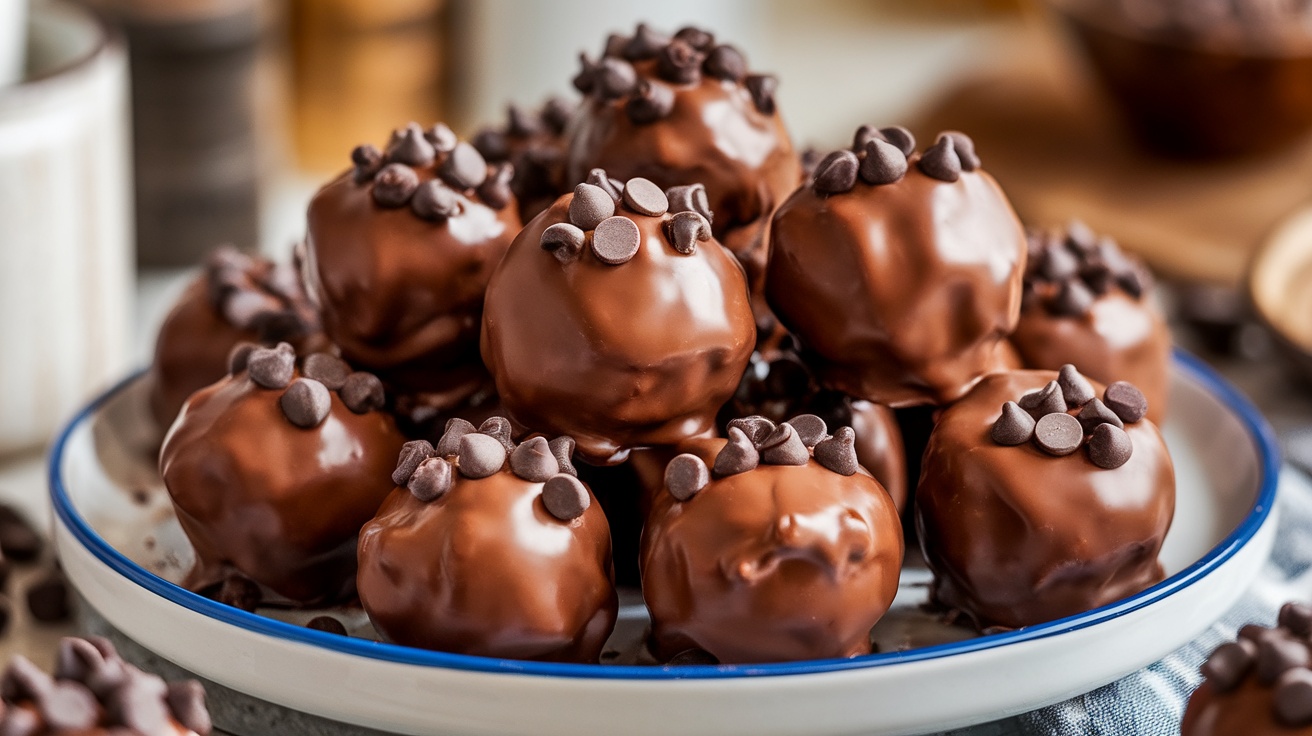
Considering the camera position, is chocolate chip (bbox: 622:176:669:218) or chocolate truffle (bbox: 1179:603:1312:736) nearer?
chocolate truffle (bbox: 1179:603:1312:736)

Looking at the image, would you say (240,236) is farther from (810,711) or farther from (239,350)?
(810,711)

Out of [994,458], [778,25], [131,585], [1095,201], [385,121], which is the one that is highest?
[994,458]

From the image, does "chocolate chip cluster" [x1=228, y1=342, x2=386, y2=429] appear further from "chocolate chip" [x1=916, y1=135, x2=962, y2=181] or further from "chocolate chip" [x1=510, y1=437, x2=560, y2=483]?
"chocolate chip" [x1=916, y1=135, x2=962, y2=181]

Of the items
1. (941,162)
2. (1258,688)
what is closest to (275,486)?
(941,162)

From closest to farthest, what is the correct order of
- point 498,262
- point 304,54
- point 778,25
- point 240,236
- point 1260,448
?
point 498,262
point 1260,448
point 240,236
point 304,54
point 778,25

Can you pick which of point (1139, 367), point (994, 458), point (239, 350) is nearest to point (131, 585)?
point (239, 350)

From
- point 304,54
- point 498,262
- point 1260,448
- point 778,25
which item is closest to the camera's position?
point 498,262

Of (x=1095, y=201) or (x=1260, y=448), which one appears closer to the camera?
(x=1260, y=448)

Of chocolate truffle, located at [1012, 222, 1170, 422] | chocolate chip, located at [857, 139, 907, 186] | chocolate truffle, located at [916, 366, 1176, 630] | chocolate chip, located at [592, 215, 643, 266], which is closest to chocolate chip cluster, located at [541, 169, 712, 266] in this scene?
chocolate chip, located at [592, 215, 643, 266]
